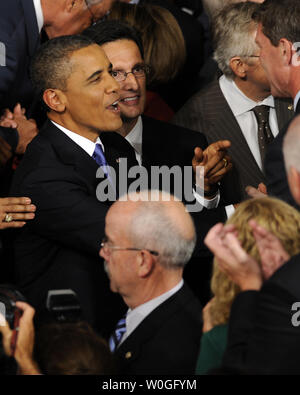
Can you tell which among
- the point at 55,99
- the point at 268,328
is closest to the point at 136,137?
the point at 55,99

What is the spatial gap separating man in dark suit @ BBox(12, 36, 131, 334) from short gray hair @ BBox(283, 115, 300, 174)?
0.81 meters

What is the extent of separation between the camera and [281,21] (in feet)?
10.8

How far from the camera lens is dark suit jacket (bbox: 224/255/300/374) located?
228 centimetres

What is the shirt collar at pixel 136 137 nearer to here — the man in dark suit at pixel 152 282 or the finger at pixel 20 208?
the finger at pixel 20 208

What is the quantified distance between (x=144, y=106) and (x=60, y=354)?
5.34 ft

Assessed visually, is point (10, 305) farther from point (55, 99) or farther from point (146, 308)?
point (55, 99)

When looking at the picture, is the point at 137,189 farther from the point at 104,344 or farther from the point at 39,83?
the point at 104,344

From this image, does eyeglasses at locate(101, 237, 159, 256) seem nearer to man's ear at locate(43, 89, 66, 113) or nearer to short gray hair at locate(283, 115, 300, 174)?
short gray hair at locate(283, 115, 300, 174)

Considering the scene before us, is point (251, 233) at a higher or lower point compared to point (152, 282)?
higher

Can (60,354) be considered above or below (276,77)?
below

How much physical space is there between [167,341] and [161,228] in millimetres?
381

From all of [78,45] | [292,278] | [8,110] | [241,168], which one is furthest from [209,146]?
[292,278]
